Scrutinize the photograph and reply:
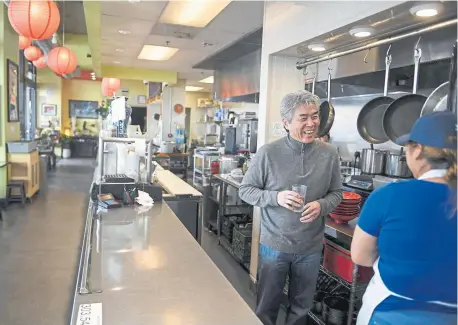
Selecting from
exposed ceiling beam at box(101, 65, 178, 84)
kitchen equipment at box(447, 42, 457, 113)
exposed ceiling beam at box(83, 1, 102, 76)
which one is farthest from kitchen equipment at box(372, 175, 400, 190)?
exposed ceiling beam at box(101, 65, 178, 84)

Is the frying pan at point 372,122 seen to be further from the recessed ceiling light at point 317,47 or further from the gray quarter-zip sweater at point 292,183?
the gray quarter-zip sweater at point 292,183

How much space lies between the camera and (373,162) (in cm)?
334

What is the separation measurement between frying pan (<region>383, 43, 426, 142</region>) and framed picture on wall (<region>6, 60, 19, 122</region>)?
6435mm

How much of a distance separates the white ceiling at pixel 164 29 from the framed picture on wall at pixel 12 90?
5.37 ft

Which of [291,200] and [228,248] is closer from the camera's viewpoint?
[291,200]

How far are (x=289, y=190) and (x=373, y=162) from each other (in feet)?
5.70

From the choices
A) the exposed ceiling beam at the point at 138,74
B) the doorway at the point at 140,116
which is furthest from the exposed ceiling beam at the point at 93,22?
the doorway at the point at 140,116

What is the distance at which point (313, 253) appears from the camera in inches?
80.1

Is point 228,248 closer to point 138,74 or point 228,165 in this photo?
point 228,165

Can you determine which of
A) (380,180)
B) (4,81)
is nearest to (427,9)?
(380,180)

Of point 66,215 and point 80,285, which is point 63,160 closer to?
point 66,215

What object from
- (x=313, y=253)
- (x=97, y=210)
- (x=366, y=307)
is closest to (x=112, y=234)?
(x=97, y=210)

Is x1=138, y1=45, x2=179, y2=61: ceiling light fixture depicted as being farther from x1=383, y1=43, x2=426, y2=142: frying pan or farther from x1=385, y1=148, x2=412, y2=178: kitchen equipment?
x1=383, y1=43, x2=426, y2=142: frying pan

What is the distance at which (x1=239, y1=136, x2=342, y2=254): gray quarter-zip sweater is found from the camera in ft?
6.56
